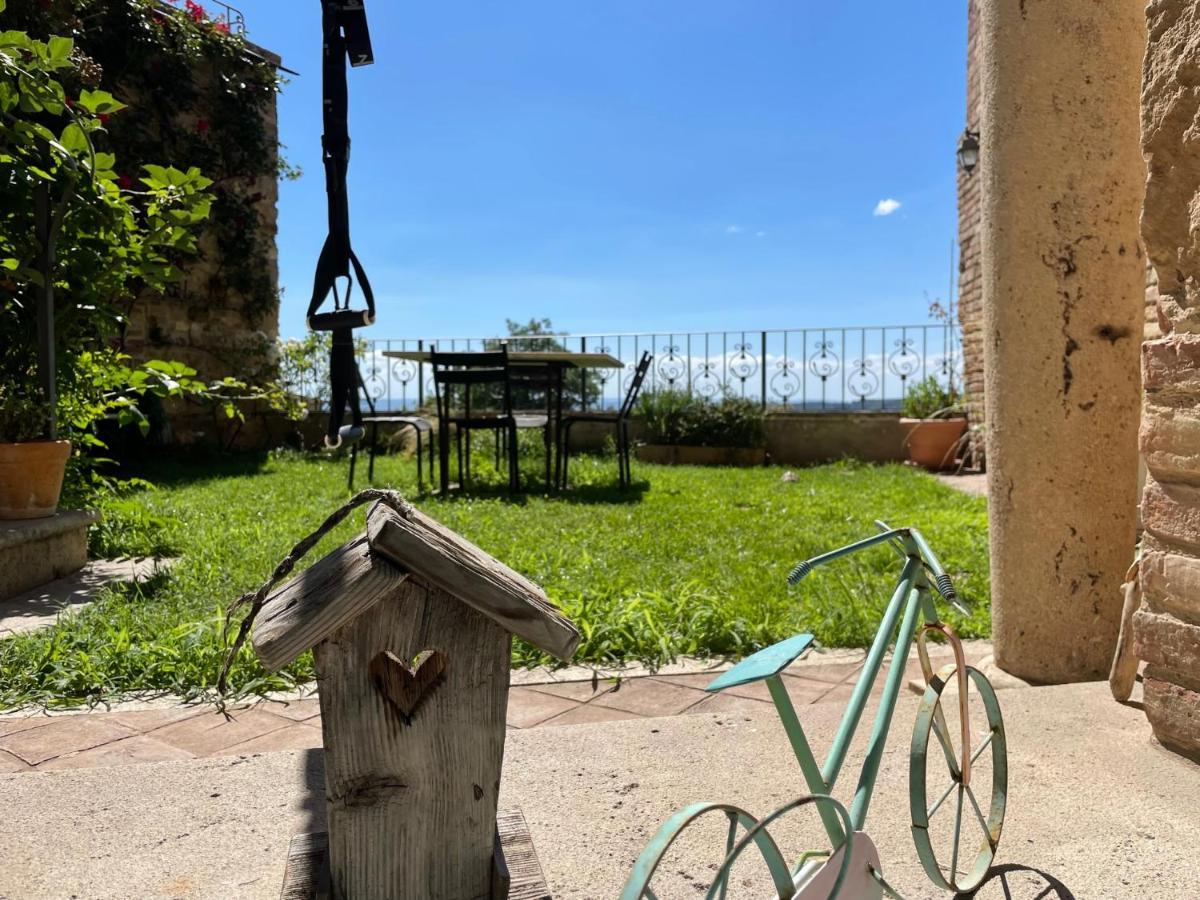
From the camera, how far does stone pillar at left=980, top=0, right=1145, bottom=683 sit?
2.40 metres

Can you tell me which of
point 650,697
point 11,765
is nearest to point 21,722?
point 11,765

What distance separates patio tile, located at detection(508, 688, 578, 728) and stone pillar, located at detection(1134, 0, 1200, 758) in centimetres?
144

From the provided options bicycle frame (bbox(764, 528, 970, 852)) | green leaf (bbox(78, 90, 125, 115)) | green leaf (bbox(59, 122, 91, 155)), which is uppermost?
green leaf (bbox(78, 90, 125, 115))

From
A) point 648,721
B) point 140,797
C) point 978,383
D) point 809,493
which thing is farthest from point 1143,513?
point 978,383

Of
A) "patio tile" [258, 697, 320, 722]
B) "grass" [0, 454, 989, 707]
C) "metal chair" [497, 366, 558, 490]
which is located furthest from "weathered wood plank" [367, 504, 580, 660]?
"metal chair" [497, 366, 558, 490]

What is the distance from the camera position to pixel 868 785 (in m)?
1.13

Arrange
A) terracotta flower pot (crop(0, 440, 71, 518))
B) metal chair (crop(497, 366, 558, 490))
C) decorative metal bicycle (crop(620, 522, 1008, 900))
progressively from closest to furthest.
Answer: decorative metal bicycle (crop(620, 522, 1008, 900)) < terracotta flower pot (crop(0, 440, 71, 518)) < metal chair (crop(497, 366, 558, 490))

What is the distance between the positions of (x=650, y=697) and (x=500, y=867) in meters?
1.57

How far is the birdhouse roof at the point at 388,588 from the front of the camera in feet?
2.74

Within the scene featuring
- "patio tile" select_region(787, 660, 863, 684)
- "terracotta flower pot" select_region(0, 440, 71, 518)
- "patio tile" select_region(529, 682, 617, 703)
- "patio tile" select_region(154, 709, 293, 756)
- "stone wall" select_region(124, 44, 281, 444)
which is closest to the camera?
"patio tile" select_region(154, 709, 293, 756)

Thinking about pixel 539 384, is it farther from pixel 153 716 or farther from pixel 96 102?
pixel 153 716

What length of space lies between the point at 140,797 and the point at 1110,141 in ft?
9.45

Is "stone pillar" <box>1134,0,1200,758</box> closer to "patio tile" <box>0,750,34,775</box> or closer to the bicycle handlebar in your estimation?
the bicycle handlebar

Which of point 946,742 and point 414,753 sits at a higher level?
point 414,753
